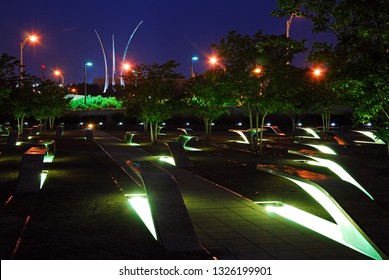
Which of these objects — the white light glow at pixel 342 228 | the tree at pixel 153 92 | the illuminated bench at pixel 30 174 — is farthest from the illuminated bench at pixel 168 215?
the tree at pixel 153 92

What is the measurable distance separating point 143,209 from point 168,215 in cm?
272

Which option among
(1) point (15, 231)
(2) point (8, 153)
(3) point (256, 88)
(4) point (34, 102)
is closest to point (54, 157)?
(2) point (8, 153)

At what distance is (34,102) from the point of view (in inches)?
1629

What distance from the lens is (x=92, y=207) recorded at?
1060 centimetres

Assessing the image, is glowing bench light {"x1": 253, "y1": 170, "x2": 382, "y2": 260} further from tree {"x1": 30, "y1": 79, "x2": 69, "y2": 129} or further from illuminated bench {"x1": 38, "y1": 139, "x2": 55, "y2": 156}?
tree {"x1": 30, "y1": 79, "x2": 69, "y2": 129}

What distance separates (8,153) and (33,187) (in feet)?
40.6

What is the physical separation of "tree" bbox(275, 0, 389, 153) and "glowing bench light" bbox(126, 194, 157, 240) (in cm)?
479

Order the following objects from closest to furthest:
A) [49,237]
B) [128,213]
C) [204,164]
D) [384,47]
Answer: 1. [49,237]
2. [128,213]
3. [384,47]
4. [204,164]

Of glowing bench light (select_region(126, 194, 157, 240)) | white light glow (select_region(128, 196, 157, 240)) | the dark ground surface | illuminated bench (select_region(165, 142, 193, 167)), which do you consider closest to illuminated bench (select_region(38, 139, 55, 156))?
the dark ground surface

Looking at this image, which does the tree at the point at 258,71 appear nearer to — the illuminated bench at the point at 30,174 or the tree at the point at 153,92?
the tree at the point at 153,92

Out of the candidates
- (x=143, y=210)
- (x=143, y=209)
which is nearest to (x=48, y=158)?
(x=143, y=209)

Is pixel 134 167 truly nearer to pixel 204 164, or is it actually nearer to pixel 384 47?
pixel 384 47

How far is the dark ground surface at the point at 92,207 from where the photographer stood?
7254 mm

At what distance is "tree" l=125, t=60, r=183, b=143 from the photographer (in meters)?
30.7
